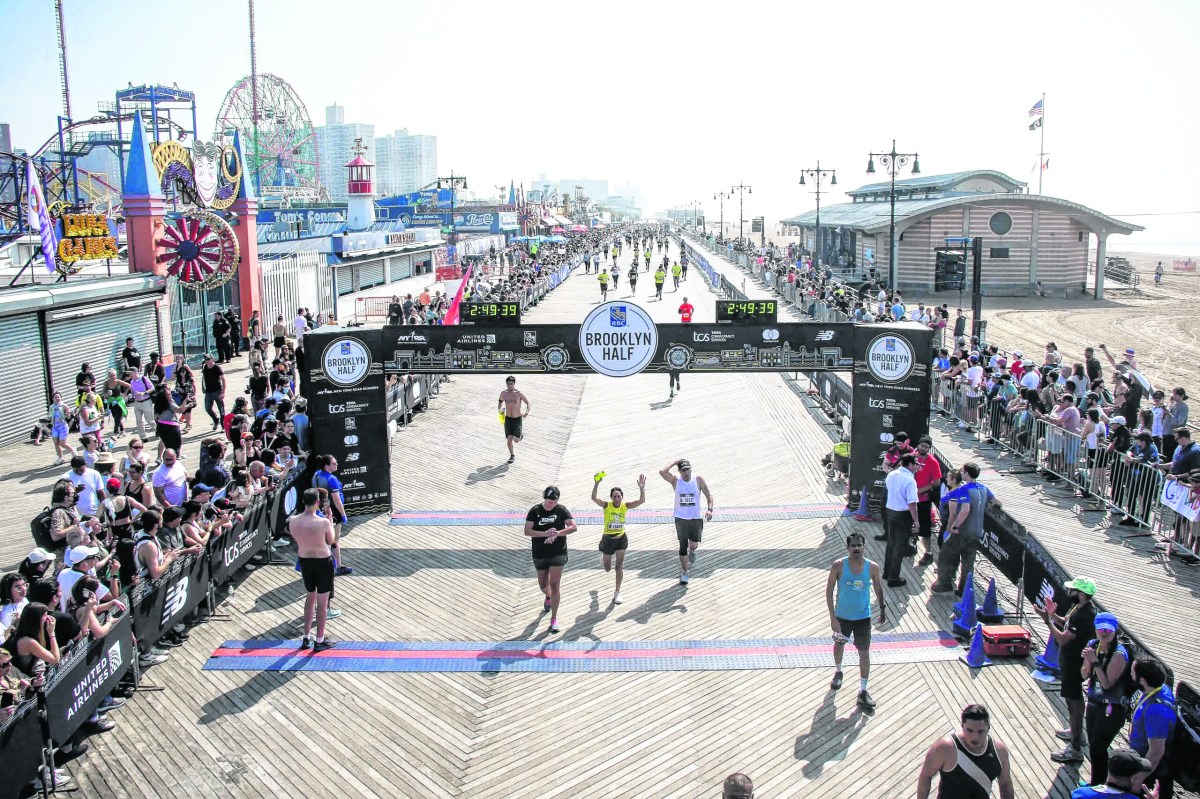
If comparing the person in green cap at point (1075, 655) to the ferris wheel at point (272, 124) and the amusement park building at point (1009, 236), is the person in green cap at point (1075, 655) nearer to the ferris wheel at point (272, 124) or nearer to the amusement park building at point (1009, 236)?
the amusement park building at point (1009, 236)

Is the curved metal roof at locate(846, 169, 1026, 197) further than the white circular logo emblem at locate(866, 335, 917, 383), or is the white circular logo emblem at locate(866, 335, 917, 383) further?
the curved metal roof at locate(846, 169, 1026, 197)

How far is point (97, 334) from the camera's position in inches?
819

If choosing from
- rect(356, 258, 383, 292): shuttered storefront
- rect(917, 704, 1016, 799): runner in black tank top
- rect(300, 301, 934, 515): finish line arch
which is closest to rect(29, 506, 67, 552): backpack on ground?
rect(300, 301, 934, 515): finish line arch

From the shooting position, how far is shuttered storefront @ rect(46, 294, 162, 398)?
63.2ft

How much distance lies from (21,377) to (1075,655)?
1908 centimetres

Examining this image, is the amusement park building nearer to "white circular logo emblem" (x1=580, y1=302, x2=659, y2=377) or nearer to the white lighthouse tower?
"white circular logo emblem" (x1=580, y1=302, x2=659, y2=377)

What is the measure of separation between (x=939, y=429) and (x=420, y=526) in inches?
441

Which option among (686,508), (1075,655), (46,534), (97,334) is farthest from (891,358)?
(97,334)

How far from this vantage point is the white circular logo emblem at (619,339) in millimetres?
13398

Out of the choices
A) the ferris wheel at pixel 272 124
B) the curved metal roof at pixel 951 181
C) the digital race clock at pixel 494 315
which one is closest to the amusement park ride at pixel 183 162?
the ferris wheel at pixel 272 124

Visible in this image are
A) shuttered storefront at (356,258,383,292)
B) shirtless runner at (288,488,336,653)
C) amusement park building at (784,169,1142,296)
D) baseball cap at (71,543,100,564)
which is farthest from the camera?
shuttered storefront at (356,258,383,292)

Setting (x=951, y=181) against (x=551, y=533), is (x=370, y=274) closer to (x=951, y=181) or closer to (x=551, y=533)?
(x=951, y=181)

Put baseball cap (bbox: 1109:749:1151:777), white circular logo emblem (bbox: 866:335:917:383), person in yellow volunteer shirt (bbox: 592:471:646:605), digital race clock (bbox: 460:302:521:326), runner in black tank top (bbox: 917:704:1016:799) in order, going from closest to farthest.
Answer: baseball cap (bbox: 1109:749:1151:777) < runner in black tank top (bbox: 917:704:1016:799) < person in yellow volunteer shirt (bbox: 592:471:646:605) < white circular logo emblem (bbox: 866:335:917:383) < digital race clock (bbox: 460:302:521:326)

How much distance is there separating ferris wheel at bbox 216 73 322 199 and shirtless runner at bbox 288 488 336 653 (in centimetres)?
10322
